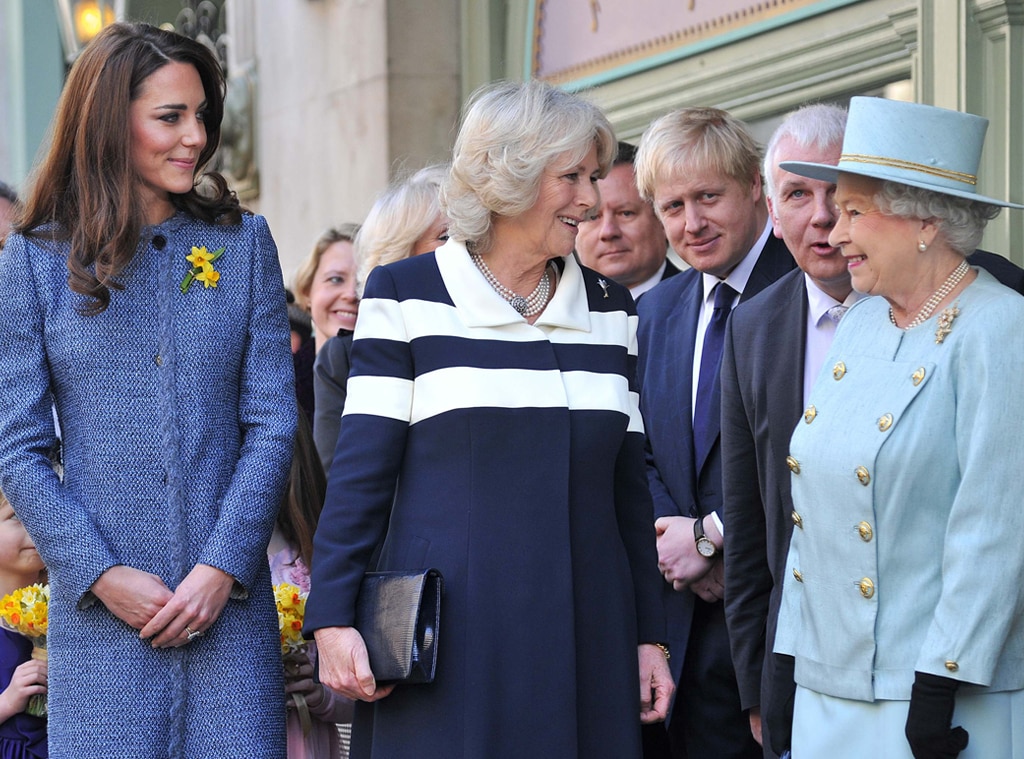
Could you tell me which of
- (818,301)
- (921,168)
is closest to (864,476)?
(921,168)

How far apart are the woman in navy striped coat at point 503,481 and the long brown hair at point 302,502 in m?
1.01

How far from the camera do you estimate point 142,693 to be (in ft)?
11.9

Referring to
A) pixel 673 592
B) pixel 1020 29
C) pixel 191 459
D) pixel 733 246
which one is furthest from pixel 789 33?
pixel 191 459

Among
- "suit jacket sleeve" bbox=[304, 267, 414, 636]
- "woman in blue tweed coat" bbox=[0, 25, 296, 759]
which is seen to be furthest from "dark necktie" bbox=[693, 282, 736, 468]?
"woman in blue tweed coat" bbox=[0, 25, 296, 759]

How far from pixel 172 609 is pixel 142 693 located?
0.21 m

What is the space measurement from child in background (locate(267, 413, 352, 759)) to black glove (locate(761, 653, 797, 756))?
1204 millimetres

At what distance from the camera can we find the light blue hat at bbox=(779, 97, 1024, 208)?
136 inches

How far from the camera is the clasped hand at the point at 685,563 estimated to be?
4.52 metres

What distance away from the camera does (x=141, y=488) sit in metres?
3.70

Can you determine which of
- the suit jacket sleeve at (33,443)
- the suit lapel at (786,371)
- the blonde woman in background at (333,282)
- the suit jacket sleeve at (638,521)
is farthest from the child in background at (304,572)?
the blonde woman in background at (333,282)

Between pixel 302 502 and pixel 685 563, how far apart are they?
113 centimetres

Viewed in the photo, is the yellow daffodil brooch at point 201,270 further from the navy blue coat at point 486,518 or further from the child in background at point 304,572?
the child in background at point 304,572

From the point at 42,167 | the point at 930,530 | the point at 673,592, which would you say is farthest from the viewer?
the point at 673,592

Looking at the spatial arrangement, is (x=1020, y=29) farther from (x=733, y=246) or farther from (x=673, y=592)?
(x=673, y=592)
